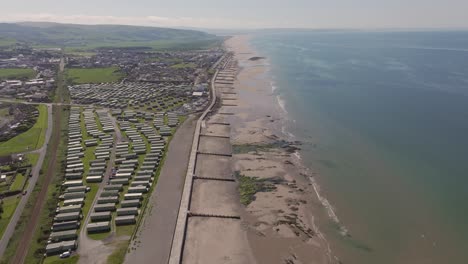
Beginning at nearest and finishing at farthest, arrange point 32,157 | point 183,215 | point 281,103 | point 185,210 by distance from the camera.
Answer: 1. point 183,215
2. point 185,210
3. point 32,157
4. point 281,103

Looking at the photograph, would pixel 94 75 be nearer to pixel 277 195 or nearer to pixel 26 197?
pixel 26 197

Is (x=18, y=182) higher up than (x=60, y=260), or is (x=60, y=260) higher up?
(x=18, y=182)

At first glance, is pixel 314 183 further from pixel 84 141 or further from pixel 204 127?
pixel 84 141

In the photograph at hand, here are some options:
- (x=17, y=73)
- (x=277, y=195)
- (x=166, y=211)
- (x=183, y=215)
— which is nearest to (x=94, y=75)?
(x=17, y=73)

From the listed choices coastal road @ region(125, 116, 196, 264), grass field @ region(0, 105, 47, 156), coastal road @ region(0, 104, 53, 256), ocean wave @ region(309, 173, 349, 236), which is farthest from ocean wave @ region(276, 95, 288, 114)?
grass field @ region(0, 105, 47, 156)

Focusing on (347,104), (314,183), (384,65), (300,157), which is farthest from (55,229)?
(384,65)

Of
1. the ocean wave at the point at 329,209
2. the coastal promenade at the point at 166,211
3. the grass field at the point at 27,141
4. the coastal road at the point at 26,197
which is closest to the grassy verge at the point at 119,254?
the coastal promenade at the point at 166,211
